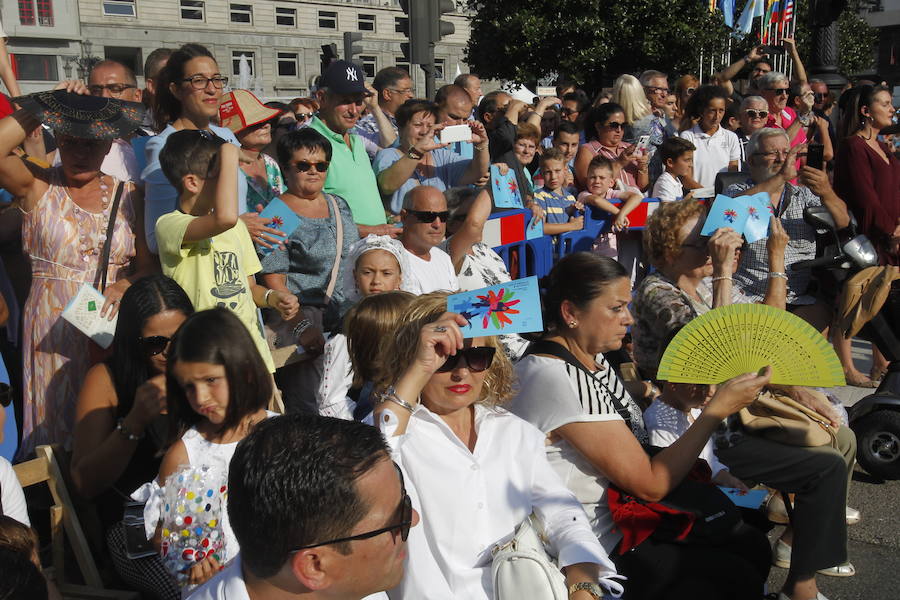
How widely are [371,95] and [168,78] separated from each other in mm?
2474

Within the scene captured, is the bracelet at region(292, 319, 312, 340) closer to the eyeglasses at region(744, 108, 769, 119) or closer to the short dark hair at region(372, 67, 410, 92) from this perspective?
the short dark hair at region(372, 67, 410, 92)

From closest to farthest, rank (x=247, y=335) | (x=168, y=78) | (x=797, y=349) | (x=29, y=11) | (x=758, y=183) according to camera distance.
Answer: (x=247, y=335)
(x=797, y=349)
(x=168, y=78)
(x=758, y=183)
(x=29, y=11)

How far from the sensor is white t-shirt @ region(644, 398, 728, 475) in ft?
12.4

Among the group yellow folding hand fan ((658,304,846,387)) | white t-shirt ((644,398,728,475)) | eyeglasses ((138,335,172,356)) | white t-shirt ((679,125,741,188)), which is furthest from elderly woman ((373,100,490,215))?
yellow folding hand fan ((658,304,846,387))

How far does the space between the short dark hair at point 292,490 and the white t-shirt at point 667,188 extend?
19.2 ft

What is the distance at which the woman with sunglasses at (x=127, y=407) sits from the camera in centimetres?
330

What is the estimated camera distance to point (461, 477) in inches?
108

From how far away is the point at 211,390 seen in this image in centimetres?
301

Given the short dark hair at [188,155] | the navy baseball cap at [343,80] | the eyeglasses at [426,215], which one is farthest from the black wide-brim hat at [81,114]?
the navy baseball cap at [343,80]

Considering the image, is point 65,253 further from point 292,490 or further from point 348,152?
point 292,490

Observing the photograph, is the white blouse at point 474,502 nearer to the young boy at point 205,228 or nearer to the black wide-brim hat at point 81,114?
the young boy at point 205,228

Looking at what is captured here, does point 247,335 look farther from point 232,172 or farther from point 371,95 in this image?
point 371,95

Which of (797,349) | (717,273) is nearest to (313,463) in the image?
(797,349)

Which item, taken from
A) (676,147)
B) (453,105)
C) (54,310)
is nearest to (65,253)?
(54,310)
